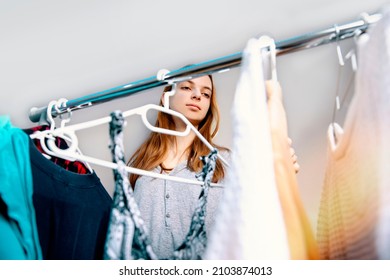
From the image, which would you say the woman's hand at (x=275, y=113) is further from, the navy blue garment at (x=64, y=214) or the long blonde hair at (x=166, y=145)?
the long blonde hair at (x=166, y=145)

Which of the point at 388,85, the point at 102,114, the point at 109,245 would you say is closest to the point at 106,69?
the point at 102,114

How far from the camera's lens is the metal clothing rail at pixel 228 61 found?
1.65 feet

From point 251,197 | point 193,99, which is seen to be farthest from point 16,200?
point 193,99

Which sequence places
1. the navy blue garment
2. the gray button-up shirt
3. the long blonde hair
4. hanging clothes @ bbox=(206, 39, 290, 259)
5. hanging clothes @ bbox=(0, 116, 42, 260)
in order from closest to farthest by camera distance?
hanging clothes @ bbox=(206, 39, 290, 259)
hanging clothes @ bbox=(0, 116, 42, 260)
the navy blue garment
the gray button-up shirt
the long blonde hair

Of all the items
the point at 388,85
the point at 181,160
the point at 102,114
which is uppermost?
the point at 102,114

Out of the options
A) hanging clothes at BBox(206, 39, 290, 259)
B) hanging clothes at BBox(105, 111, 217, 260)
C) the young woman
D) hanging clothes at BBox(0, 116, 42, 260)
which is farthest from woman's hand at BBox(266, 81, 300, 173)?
the young woman

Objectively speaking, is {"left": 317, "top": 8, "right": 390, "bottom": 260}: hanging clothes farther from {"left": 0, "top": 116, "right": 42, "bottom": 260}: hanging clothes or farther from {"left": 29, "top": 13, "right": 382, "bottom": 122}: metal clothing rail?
{"left": 0, "top": 116, "right": 42, "bottom": 260}: hanging clothes

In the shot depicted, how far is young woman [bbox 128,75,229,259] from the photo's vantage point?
0.89 meters

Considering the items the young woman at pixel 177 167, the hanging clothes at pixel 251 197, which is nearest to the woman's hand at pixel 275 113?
the hanging clothes at pixel 251 197

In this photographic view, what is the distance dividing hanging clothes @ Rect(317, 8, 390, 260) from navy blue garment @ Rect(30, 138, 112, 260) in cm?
37

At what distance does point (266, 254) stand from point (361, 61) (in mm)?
244

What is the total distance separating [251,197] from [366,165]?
14cm
